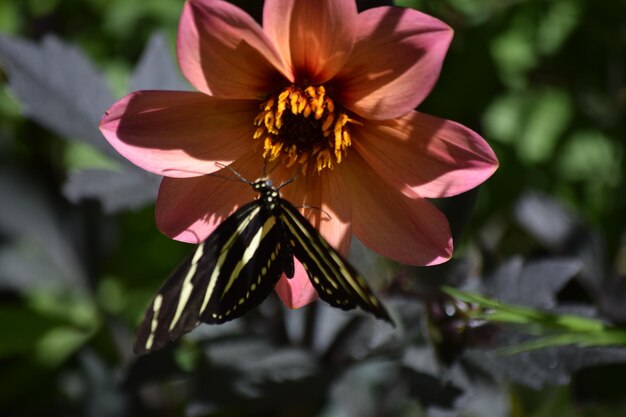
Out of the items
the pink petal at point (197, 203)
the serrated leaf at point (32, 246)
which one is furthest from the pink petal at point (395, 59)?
the serrated leaf at point (32, 246)

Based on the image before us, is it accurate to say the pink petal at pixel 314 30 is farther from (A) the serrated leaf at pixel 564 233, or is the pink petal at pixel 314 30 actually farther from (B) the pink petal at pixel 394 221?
(A) the serrated leaf at pixel 564 233

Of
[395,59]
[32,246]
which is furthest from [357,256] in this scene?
[32,246]

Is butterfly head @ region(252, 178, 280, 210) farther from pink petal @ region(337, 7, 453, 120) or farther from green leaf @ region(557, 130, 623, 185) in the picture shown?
green leaf @ region(557, 130, 623, 185)

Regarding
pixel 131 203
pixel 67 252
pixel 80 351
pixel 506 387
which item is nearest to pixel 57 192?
pixel 67 252

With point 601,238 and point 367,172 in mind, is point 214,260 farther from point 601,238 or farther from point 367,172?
point 601,238

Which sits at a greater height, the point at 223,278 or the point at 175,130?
the point at 175,130

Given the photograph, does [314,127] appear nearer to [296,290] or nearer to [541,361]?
[296,290]

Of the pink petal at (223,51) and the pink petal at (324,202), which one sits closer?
the pink petal at (223,51)

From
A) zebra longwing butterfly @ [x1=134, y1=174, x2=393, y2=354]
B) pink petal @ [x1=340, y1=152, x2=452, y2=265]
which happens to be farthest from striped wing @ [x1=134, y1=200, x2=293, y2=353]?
pink petal @ [x1=340, y1=152, x2=452, y2=265]
